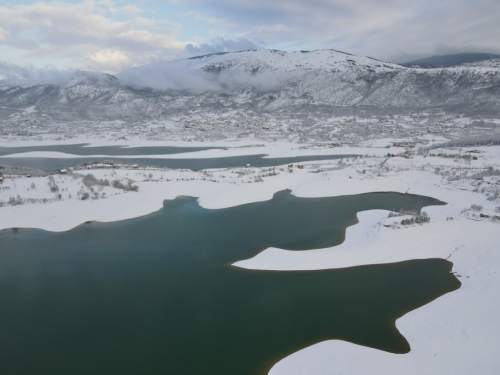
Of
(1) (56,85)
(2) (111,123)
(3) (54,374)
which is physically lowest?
(3) (54,374)

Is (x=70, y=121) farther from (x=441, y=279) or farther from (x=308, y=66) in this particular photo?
(x=441, y=279)

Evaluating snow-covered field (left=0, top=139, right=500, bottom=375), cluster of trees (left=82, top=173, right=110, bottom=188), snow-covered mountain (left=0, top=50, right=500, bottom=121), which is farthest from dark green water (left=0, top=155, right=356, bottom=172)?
snow-covered mountain (left=0, top=50, right=500, bottom=121)

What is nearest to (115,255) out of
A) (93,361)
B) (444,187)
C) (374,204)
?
(93,361)

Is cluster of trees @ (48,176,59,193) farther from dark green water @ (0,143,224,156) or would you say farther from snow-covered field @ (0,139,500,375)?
dark green water @ (0,143,224,156)

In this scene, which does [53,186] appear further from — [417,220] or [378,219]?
[417,220]

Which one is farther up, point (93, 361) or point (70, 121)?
point (70, 121)

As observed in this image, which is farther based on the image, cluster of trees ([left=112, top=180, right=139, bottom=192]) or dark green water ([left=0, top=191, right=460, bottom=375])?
cluster of trees ([left=112, top=180, right=139, bottom=192])
